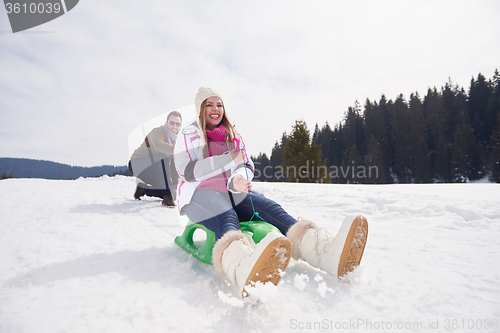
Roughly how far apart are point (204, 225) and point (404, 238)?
80.0 inches

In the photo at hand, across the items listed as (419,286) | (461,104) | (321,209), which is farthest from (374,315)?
(461,104)

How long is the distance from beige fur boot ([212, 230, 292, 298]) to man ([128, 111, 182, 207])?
3397 mm

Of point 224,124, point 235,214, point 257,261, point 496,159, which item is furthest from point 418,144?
point 257,261

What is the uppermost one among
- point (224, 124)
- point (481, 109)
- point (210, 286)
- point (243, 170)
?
point (481, 109)

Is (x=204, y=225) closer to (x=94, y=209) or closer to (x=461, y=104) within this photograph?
(x=94, y=209)

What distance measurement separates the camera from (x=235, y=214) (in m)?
1.87

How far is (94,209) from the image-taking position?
3.63m

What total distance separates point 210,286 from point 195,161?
96cm

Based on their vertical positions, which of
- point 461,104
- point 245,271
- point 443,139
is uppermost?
point 461,104

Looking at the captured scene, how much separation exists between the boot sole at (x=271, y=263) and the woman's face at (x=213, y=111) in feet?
4.46

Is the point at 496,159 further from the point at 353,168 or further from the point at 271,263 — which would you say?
the point at 271,263

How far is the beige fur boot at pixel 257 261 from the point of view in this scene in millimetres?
1238

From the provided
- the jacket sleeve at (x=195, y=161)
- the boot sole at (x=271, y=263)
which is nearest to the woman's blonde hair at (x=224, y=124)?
the jacket sleeve at (x=195, y=161)

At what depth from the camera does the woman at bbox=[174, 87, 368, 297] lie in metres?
1.30
